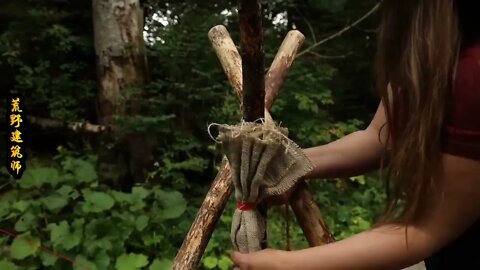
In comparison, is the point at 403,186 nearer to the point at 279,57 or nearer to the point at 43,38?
the point at 279,57

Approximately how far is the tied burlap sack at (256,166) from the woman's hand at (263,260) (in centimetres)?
7

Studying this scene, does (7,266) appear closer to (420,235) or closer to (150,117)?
(150,117)

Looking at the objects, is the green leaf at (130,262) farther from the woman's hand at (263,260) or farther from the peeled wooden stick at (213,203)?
the woman's hand at (263,260)

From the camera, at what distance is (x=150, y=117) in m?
3.75

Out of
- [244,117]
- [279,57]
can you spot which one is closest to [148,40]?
[279,57]

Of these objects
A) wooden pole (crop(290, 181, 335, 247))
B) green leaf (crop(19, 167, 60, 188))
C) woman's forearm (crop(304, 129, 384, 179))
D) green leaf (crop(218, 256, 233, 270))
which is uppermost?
woman's forearm (crop(304, 129, 384, 179))

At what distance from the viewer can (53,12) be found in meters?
4.15

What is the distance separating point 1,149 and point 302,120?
212 centimetres

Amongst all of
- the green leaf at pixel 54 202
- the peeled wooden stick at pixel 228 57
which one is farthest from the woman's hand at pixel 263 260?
the green leaf at pixel 54 202

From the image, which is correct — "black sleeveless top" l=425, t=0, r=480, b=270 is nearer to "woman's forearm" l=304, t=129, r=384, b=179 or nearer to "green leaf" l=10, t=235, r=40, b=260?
"woman's forearm" l=304, t=129, r=384, b=179

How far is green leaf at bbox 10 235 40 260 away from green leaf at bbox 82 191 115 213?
27 cm

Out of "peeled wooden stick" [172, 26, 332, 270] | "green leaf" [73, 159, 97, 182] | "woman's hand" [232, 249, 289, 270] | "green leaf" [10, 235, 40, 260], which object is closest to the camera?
"woman's hand" [232, 249, 289, 270]

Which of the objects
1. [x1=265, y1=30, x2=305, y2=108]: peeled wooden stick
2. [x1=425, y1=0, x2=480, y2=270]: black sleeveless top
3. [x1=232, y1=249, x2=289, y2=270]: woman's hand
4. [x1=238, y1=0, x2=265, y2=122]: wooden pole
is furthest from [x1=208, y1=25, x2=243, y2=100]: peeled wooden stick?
[x1=425, y1=0, x2=480, y2=270]: black sleeveless top

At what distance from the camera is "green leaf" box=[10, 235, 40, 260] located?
105 inches
